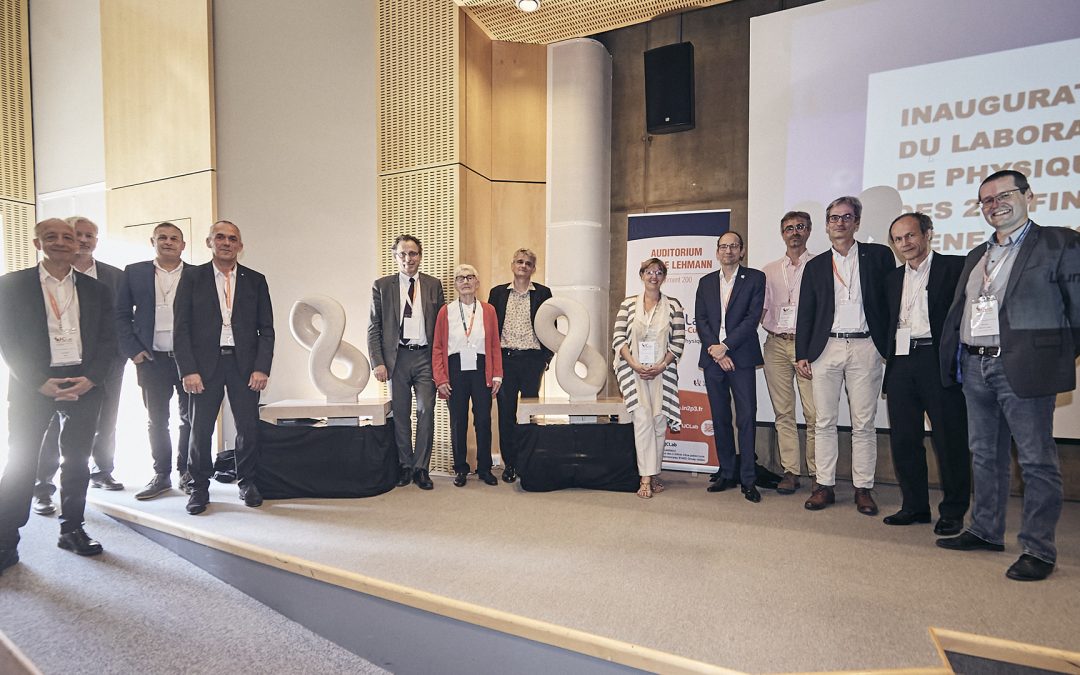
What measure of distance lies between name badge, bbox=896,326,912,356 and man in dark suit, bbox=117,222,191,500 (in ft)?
14.2

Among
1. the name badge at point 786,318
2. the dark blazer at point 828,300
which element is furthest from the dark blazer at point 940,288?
the name badge at point 786,318

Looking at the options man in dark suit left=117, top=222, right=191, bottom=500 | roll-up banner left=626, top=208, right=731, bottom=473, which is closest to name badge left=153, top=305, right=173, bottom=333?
man in dark suit left=117, top=222, right=191, bottom=500

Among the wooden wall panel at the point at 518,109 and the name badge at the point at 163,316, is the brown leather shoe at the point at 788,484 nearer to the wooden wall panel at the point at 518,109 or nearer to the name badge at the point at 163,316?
the wooden wall panel at the point at 518,109

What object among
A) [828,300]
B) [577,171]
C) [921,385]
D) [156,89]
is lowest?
[921,385]

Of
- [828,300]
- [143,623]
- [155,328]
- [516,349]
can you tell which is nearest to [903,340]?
[828,300]

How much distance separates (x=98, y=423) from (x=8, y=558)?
1299 mm

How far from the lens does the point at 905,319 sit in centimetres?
301

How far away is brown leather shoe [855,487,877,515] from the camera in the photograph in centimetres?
329

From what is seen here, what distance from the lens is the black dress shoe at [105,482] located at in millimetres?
3925

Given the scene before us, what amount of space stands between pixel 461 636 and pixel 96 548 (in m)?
2.12

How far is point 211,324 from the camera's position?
132 inches

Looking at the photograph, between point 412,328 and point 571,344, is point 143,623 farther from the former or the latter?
point 571,344

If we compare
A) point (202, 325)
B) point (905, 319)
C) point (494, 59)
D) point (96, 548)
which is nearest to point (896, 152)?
point (905, 319)

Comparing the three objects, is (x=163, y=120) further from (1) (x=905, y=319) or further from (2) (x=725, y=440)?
(1) (x=905, y=319)
